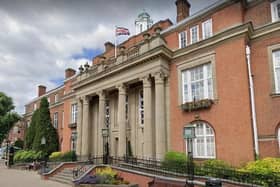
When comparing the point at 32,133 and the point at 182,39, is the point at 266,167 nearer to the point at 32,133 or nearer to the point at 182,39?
the point at 182,39

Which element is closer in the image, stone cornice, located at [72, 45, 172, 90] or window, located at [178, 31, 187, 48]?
stone cornice, located at [72, 45, 172, 90]

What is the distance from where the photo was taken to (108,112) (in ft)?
84.7

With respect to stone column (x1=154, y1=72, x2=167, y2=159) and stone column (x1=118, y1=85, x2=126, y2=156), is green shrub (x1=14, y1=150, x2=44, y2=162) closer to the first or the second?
stone column (x1=118, y1=85, x2=126, y2=156)

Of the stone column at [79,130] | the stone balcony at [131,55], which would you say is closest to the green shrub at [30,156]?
the stone column at [79,130]

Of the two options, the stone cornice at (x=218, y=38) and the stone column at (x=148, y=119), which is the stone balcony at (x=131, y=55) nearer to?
the stone cornice at (x=218, y=38)

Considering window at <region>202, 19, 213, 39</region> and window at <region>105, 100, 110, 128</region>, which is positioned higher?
window at <region>202, 19, 213, 39</region>

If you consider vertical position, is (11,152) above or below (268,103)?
below

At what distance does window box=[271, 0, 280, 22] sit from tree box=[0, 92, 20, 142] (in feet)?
141

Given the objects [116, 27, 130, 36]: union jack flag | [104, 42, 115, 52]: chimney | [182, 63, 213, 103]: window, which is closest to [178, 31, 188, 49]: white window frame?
[182, 63, 213, 103]: window

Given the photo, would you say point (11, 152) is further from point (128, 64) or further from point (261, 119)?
point (261, 119)

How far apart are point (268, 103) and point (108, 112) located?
15573mm

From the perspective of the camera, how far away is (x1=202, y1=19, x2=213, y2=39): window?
61.0ft

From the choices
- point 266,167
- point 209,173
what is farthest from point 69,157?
point 266,167

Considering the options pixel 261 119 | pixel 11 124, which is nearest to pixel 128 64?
pixel 261 119
